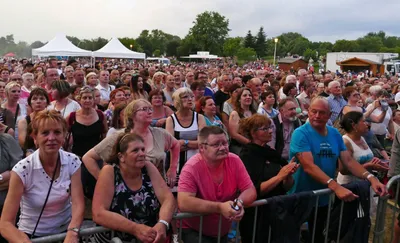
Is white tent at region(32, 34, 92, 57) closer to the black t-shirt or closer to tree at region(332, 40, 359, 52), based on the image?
the black t-shirt

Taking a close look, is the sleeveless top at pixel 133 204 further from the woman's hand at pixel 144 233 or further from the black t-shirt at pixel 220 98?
the black t-shirt at pixel 220 98

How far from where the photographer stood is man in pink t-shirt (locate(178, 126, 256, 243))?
297 cm

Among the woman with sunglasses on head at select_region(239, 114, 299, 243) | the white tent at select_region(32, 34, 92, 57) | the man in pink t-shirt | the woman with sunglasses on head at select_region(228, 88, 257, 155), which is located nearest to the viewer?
the man in pink t-shirt

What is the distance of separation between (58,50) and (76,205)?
25.0 meters

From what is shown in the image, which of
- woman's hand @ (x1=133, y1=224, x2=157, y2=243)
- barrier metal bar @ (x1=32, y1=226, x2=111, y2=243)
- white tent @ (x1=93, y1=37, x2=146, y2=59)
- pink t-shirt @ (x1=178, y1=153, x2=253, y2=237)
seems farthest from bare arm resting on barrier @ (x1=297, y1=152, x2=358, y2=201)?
white tent @ (x1=93, y1=37, x2=146, y2=59)

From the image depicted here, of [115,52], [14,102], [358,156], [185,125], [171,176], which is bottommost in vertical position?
[171,176]

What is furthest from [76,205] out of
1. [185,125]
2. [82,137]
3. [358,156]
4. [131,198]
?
[358,156]

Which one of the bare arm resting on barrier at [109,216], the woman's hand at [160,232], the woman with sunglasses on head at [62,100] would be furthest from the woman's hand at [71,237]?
the woman with sunglasses on head at [62,100]

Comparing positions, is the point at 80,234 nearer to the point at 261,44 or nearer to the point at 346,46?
the point at 261,44

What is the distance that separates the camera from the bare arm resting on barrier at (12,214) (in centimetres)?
249

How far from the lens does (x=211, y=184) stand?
9.96ft

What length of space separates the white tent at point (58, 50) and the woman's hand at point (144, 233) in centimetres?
2479

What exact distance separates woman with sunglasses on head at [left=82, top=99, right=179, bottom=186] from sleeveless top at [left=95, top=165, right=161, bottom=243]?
79cm

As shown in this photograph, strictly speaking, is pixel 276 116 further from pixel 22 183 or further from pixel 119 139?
pixel 22 183
